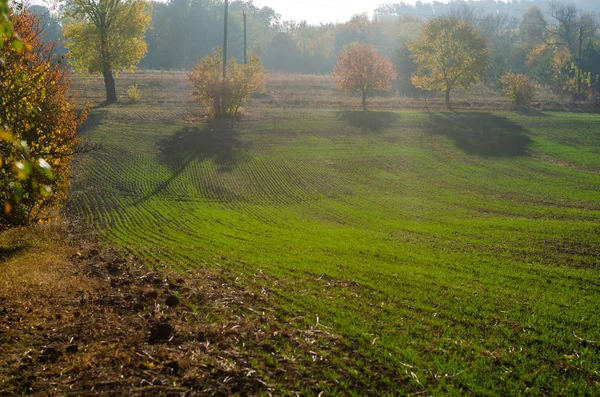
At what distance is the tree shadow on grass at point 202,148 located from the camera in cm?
3778

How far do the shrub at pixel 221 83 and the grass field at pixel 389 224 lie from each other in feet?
7.94

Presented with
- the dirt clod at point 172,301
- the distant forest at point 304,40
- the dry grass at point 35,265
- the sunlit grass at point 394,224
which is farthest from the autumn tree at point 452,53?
the dirt clod at point 172,301

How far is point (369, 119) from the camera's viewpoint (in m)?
56.1

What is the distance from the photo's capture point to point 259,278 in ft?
42.1

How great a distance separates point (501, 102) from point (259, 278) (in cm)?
6700

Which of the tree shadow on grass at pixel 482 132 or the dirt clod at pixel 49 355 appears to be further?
the tree shadow on grass at pixel 482 132

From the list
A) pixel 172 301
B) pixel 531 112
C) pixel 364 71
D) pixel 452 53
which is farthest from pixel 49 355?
pixel 452 53

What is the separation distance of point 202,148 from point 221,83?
10429mm

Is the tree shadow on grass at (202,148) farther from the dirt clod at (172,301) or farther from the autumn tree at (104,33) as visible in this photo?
the dirt clod at (172,301)

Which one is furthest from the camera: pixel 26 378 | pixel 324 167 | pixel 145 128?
pixel 145 128

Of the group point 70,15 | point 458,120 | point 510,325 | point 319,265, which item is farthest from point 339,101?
point 510,325

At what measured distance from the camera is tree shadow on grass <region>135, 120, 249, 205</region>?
3778 cm

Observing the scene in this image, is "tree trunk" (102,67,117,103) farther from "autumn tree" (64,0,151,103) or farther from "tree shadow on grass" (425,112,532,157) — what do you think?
"tree shadow on grass" (425,112,532,157)

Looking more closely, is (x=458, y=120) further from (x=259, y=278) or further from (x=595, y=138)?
(x=259, y=278)
